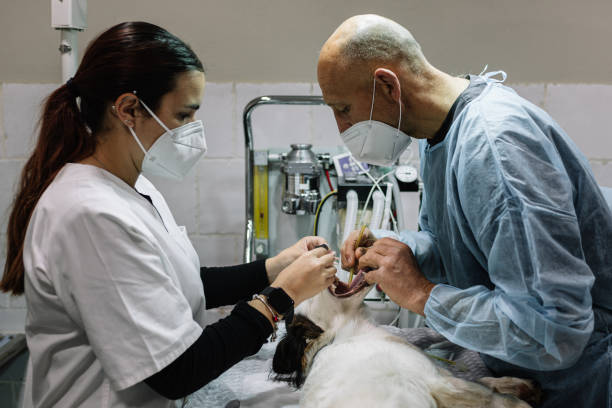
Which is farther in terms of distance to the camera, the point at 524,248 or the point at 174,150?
the point at 174,150

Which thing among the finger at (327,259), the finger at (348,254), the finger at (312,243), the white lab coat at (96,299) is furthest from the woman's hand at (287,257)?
the white lab coat at (96,299)

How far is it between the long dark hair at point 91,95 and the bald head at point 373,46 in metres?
0.40

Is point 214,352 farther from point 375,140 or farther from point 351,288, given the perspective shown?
point 375,140

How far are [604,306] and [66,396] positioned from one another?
130 cm

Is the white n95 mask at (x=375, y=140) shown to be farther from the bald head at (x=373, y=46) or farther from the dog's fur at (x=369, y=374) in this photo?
the dog's fur at (x=369, y=374)

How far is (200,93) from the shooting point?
1.25m

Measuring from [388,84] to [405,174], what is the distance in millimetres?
956

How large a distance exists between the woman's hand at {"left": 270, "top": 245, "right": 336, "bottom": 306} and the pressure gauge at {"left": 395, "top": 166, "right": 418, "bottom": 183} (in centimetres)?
87

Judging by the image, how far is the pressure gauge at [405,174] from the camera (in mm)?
2150

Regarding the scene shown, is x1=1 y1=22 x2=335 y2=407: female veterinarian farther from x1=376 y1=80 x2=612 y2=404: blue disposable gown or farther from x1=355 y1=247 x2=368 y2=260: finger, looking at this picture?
x1=376 y1=80 x2=612 y2=404: blue disposable gown

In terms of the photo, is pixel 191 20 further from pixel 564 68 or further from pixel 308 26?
pixel 564 68

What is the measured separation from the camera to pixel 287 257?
1675mm

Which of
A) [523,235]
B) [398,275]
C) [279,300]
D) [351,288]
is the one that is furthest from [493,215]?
[351,288]

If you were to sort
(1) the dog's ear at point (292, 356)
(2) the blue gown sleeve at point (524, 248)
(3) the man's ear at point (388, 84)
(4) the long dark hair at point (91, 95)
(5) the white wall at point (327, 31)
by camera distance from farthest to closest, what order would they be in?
(5) the white wall at point (327, 31) → (1) the dog's ear at point (292, 356) → (3) the man's ear at point (388, 84) → (4) the long dark hair at point (91, 95) → (2) the blue gown sleeve at point (524, 248)
